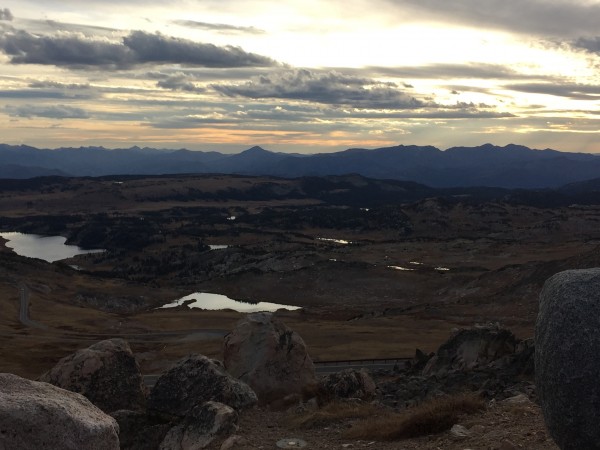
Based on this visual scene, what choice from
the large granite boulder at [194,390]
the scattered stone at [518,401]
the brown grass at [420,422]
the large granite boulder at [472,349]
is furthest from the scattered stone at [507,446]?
the large granite boulder at [472,349]

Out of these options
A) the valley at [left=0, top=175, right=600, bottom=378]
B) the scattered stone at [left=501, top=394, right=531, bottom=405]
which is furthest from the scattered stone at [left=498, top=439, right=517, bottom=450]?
the valley at [left=0, top=175, right=600, bottom=378]

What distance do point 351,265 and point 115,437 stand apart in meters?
146

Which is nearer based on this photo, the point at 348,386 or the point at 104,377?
the point at 104,377

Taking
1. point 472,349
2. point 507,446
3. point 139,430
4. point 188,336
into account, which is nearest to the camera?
point 507,446

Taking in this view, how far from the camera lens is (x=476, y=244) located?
19388 centimetres

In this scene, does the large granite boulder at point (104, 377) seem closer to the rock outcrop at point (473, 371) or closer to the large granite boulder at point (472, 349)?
the rock outcrop at point (473, 371)

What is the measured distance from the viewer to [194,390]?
24781mm

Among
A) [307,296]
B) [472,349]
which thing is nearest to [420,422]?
[472,349]

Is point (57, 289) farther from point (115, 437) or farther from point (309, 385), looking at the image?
point (115, 437)

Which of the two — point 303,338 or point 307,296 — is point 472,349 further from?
point 307,296

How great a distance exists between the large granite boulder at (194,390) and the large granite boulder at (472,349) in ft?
51.3

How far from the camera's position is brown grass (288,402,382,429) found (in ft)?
72.5

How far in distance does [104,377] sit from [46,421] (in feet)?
53.1

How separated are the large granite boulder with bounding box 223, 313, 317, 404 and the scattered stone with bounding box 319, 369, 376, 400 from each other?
2.60ft
